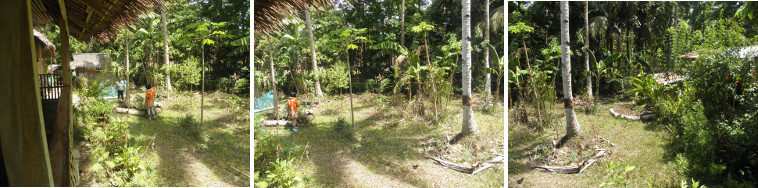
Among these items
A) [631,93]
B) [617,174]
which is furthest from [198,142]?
[631,93]

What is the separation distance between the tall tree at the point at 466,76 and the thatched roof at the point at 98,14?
6.78 feet

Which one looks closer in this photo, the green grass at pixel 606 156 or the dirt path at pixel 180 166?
the dirt path at pixel 180 166

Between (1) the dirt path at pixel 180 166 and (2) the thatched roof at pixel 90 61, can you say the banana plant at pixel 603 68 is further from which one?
(2) the thatched roof at pixel 90 61

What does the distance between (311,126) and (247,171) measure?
53 centimetres

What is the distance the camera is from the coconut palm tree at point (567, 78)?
2.94 metres

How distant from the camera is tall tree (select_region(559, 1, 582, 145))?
294cm

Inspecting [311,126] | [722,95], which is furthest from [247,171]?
[722,95]

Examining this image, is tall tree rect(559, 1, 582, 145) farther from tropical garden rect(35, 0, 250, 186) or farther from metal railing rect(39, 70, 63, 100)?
metal railing rect(39, 70, 63, 100)

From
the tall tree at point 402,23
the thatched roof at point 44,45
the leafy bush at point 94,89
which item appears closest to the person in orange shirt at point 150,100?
the leafy bush at point 94,89

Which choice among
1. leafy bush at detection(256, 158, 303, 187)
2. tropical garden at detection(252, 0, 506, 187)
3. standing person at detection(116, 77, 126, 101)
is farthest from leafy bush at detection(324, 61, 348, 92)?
standing person at detection(116, 77, 126, 101)

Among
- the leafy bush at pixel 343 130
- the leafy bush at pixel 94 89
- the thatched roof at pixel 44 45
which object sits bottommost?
the leafy bush at pixel 343 130

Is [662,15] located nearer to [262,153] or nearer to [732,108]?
[732,108]

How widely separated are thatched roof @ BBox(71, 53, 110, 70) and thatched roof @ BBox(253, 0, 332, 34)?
905 mm

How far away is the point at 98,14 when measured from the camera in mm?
2484
